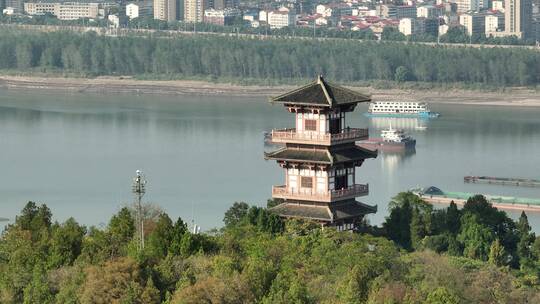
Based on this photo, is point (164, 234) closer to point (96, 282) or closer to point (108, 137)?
point (96, 282)

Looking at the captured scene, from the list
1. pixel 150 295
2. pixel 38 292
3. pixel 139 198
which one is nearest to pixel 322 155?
pixel 139 198

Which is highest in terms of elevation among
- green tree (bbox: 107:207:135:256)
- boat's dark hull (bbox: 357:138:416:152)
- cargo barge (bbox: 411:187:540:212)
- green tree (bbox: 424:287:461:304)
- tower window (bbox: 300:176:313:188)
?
tower window (bbox: 300:176:313:188)

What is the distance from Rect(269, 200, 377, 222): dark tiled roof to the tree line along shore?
26 centimetres

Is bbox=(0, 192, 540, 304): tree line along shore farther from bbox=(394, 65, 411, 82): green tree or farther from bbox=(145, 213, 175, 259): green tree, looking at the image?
bbox=(394, 65, 411, 82): green tree

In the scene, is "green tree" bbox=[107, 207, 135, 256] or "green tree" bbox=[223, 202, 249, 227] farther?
"green tree" bbox=[223, 202, 249, 227]

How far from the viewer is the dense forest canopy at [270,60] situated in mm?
77812

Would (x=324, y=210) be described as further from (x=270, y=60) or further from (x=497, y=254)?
(x=270, y=60)

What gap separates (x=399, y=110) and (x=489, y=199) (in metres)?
23.8

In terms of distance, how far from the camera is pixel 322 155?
2742 cm

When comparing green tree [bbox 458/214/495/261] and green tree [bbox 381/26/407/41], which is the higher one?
green tree [bbox 381/26/407/41]

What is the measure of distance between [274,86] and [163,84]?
12.6 feet

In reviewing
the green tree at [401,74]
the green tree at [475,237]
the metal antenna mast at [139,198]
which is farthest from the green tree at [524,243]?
the green tree at [401,74]

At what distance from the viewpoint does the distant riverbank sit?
7244cm

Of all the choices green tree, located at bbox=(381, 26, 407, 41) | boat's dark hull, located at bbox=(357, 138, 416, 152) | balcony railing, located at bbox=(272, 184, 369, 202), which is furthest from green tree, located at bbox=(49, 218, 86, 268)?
green tree, located at bbox=(381, 26, 407, 41)
